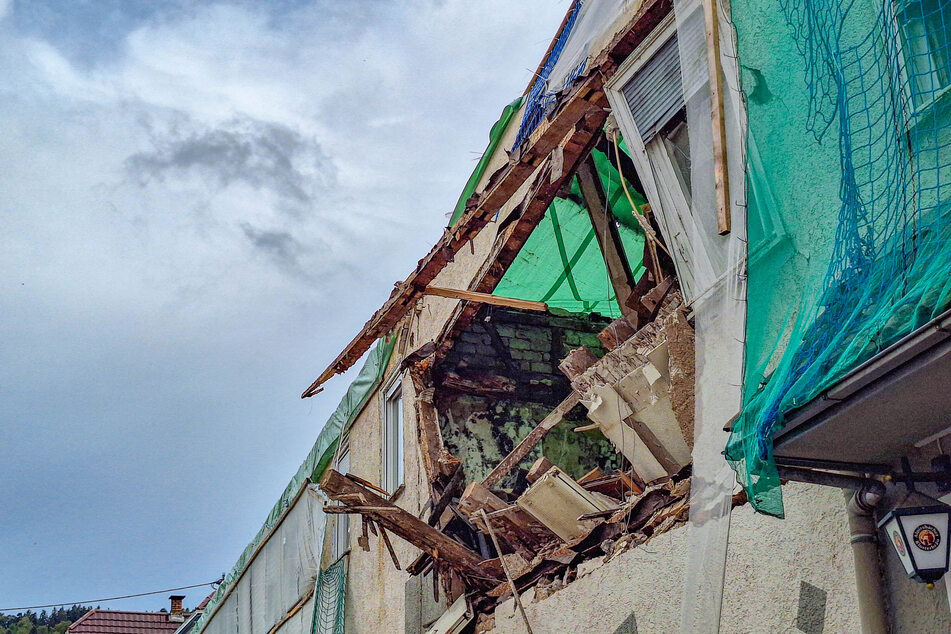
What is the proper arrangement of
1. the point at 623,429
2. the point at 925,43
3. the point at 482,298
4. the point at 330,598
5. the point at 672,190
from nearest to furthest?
the point at 925,43 → the point at 672,190 → the point at 623,429 → the point at 482,298 → the point at 330,598

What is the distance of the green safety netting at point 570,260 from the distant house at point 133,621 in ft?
56.7

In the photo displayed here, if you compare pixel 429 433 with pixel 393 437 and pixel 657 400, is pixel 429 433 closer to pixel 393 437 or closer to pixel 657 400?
pixel 393 437

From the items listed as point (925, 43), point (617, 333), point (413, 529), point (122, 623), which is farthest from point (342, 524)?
point (122, 623)

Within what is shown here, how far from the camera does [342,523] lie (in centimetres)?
1157

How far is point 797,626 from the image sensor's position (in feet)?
14.3

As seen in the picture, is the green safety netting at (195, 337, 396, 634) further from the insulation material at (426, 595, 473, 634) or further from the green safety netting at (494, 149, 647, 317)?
the insulation material at (426, 595, 473, 634)

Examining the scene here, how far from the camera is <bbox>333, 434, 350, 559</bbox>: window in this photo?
11.4m

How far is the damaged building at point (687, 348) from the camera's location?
12.6 ft

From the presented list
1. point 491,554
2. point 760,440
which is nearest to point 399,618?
point 491,554

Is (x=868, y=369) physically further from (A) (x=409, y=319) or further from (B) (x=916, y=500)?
(A) (x=409, y=319)

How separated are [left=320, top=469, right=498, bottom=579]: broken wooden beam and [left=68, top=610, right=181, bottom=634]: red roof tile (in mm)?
19318

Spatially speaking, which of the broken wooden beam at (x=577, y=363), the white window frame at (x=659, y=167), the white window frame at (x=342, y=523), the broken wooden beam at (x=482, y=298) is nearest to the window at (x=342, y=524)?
the white window frame at (x=342, y=523)

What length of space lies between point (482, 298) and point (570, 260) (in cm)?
94

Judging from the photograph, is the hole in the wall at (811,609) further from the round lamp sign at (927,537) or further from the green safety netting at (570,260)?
the green safety netting at (570,260)
